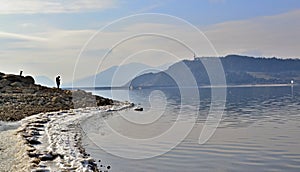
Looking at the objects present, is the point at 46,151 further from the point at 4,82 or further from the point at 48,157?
the point at 4,82

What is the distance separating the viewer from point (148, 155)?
24172 millimetres

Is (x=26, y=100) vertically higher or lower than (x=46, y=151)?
higher

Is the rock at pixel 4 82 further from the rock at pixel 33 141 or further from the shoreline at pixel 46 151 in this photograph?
the rock at pixel 33 141

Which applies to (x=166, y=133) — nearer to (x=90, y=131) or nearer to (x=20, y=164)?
(x=90, y=131)

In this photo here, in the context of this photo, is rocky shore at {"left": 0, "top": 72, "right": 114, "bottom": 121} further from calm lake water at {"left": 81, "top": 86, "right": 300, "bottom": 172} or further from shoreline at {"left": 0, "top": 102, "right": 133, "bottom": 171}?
calm lake water at {"left": 81, "top": 86, "right": 300, "bottom": 172}

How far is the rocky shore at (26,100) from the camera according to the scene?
1850 inches

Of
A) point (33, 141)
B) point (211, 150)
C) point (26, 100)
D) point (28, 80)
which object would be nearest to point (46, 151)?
point (33, 141)

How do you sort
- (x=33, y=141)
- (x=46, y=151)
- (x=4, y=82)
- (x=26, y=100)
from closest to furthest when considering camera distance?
(x=46, y=151) → (x=33, y=141) → (x=26, y=100) → (x=4, y=82)

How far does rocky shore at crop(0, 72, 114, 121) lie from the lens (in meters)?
47.0

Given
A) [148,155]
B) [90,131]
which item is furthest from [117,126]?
[148,155]

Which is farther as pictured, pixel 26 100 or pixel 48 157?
pixel 26 100

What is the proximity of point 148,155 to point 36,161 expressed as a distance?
7389 millimetres

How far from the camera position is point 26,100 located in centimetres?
5859

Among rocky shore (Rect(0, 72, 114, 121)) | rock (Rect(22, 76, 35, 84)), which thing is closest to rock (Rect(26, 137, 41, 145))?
rocky shore (Rect(0, 72, 114, 121))
